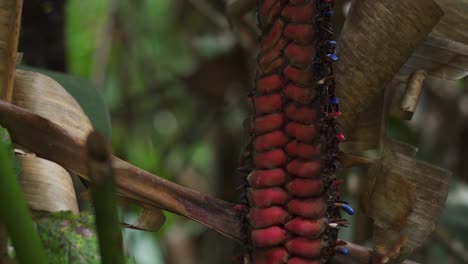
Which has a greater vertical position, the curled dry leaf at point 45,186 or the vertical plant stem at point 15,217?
the vertical plant stem at point 15,217

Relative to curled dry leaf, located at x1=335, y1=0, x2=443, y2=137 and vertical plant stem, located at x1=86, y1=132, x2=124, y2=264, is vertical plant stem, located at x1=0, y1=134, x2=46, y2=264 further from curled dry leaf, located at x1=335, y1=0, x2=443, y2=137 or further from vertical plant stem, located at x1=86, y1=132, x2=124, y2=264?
curled dry leaf, located at x1=335, y1=0, x2=443, y2=137

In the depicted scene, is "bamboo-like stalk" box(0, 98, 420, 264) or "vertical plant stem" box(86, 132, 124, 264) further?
"bamboo-like stalk" box(0, 98, 420, 264)

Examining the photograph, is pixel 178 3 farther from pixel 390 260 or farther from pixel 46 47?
pixel 390 260

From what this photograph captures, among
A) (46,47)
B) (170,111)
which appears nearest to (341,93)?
(46,47)

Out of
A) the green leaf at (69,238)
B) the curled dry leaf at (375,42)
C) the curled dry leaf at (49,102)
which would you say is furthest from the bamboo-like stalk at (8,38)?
the curled dry leaf at (375,42)

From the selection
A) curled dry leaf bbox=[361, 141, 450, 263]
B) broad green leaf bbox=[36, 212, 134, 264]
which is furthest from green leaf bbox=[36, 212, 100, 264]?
curled dry leaf bbox=[361, 141, 450, 263]

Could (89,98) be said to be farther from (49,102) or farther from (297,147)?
(297,147)

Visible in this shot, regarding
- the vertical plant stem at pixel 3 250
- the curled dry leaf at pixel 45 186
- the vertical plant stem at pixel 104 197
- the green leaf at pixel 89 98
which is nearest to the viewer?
the vertical plant stem at pixel 104 197

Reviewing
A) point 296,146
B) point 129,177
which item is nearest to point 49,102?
point 129,177

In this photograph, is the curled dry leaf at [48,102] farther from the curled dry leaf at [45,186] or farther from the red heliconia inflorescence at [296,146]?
the red heliconia inflorescence at [296,146]
